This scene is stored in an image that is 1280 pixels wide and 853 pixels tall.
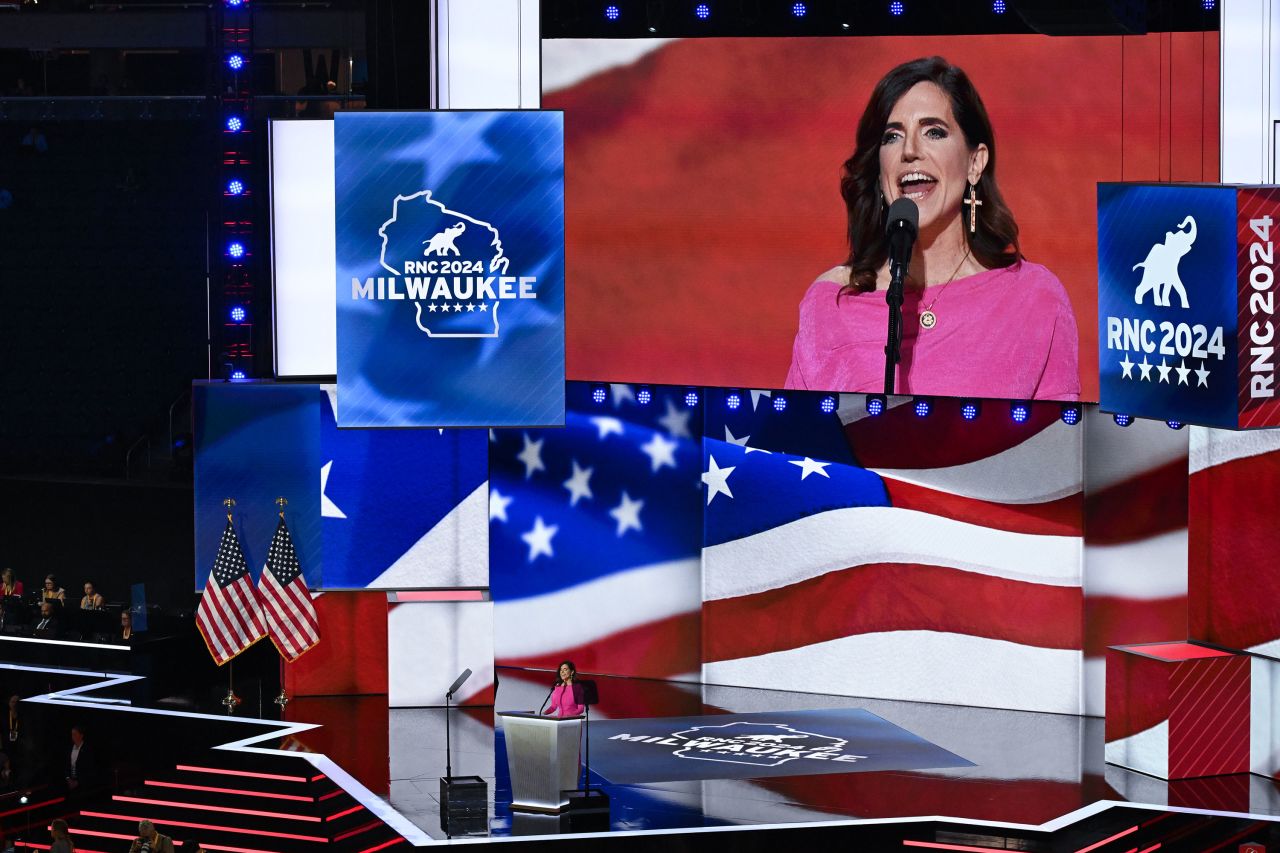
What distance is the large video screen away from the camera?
1509cm

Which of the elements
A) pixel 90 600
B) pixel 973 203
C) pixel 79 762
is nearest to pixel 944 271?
pixel 973 203

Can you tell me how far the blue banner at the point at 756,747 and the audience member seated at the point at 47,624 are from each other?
6308 mm

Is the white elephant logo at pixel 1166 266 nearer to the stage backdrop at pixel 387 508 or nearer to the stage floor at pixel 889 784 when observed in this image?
the stage floor at pixel 889 784

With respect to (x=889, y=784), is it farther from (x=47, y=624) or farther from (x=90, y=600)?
(x=90, y=600)

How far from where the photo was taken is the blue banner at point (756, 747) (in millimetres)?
14180

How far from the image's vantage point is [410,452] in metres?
17.3

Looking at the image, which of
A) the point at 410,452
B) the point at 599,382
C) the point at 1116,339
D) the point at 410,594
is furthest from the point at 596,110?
the point at 1116,339

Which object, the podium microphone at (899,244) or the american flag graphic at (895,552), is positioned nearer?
the podium microphone at (899,244)

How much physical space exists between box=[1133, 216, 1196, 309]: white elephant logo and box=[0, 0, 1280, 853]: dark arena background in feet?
0.82

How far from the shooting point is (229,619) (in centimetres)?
1673

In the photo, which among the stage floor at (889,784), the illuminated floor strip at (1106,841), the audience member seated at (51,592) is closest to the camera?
the illuminated floor strip at (1106,841)

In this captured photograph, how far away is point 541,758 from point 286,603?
185 inches

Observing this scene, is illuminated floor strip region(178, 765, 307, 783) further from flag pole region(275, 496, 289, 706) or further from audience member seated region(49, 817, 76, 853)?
audience member seated region(49, 817, 76, 853)

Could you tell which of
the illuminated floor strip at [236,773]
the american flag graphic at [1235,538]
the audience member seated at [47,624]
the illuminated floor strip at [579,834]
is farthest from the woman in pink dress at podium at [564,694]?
the audience member seated at [47,624]
